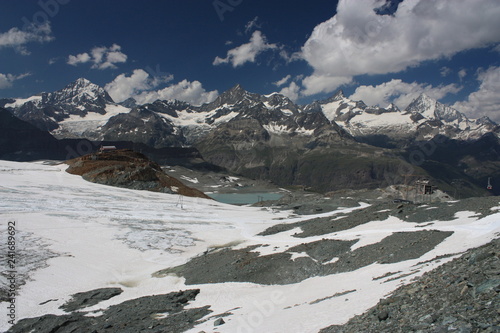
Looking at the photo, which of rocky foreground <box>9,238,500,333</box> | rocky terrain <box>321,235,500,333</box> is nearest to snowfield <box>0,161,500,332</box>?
rocky foreground <box>9,238,500,333</box>

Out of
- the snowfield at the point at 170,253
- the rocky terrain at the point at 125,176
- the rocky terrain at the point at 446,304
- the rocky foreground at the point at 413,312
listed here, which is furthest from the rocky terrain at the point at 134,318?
the rocky terrain at the point at 125,176

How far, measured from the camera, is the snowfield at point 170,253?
17719mm

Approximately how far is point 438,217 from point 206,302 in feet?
97.1

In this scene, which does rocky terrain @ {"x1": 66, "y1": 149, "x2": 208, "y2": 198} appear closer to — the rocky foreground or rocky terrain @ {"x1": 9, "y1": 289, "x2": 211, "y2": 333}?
rocky terrain @ {"x1": 9, "y1": 289, "x2": 211, "y2": 333}

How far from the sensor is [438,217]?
39062 millimetres

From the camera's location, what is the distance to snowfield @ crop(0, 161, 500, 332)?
17.7 m

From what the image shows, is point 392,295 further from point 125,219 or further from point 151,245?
point 125,219

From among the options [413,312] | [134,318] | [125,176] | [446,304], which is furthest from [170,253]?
[125,176]

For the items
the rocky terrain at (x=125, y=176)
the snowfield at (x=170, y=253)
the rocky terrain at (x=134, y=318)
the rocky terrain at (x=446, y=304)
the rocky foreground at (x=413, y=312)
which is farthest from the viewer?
the rocky terrain at (x=125, y=176)

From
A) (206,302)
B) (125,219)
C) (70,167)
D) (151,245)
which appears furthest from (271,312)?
(70,167)

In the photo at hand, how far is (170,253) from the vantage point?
41062mm

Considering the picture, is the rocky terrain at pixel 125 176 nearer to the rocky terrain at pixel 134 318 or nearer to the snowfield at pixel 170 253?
the snowfield at pixel 170 253

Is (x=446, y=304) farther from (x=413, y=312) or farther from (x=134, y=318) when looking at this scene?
(x=134, y=318)

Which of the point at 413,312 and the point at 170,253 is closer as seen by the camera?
the point at 413,312
